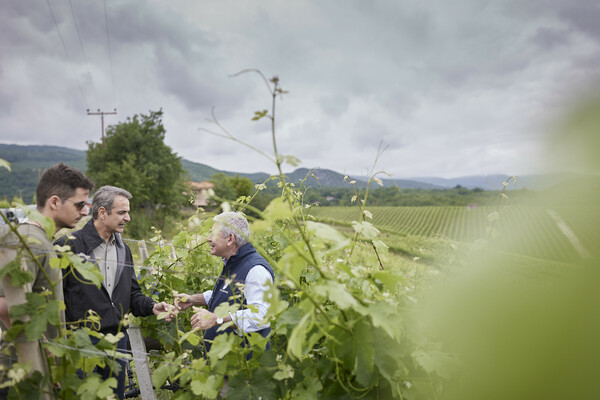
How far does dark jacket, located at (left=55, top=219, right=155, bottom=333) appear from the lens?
9.33 feet

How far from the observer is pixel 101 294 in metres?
3.00

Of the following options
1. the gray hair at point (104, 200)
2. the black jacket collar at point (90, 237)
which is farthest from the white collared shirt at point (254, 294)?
the gray hair at point (104, 200)

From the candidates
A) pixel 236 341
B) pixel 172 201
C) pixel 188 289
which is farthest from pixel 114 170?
pixel 236 341

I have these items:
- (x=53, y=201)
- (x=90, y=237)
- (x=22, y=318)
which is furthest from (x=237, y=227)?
(x=22, y=318)

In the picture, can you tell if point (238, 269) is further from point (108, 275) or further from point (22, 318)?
point (22, 318)

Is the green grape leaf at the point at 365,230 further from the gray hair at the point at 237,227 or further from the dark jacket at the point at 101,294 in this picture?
the dark jacket at the point at 101,294

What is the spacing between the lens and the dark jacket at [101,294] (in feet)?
9.33

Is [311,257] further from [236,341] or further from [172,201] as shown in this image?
[172,201]

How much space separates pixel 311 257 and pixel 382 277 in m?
0.28

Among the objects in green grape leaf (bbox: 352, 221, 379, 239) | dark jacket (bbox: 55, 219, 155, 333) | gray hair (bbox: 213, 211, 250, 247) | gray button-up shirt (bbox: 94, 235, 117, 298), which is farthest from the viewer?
gray button-up shirt (bbox: 94, 235, 117, 298)

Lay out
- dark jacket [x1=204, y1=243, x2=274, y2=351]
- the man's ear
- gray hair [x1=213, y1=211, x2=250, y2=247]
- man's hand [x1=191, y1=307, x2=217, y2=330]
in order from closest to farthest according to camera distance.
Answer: man's hand [x1=191, y1=307, x2=217, y2=330], the man's ear, gray hair [x1=213, y1=211, x2=250, y2=247], dark jacket [x1=204, y1=243, x2=274, y2=351]

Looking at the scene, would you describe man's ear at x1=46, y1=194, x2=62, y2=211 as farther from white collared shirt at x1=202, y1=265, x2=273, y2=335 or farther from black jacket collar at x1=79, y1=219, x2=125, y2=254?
white collared shirt at x1=202, y1=265, x2=273, y2=335

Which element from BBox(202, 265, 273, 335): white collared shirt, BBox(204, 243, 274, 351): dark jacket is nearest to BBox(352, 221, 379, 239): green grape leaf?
BBox(202, 265, 273, 335): white collared shirt

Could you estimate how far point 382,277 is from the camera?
49.4 inches
